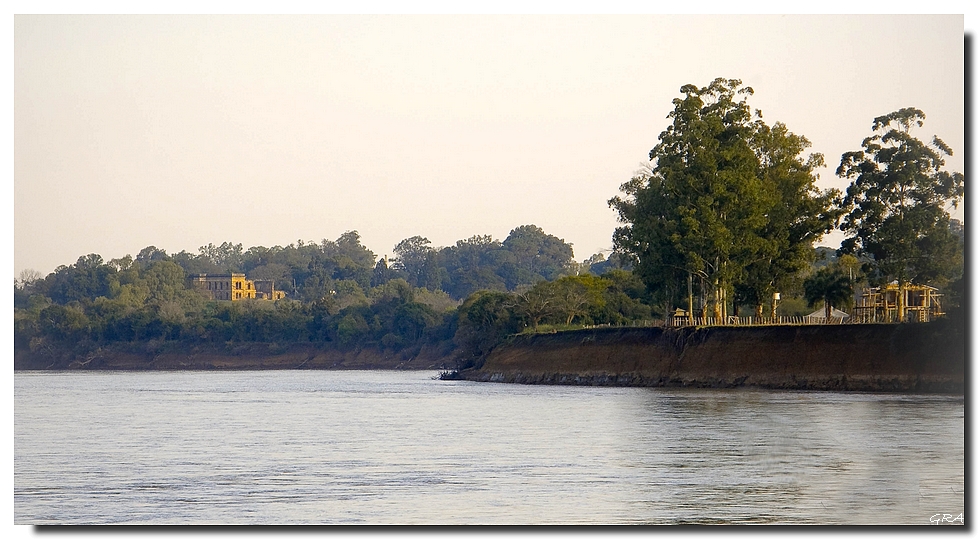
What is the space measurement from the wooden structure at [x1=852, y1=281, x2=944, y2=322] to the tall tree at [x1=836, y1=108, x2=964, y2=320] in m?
0.94

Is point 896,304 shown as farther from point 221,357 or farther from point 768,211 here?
point 221,357

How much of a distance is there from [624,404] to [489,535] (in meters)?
41.6

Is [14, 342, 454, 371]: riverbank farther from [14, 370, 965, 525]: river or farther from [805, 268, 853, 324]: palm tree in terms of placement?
[14, 370, 965, 525]: river

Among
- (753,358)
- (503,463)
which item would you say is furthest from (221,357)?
(503,463)

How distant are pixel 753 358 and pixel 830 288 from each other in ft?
48.5

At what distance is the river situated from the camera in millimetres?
27141

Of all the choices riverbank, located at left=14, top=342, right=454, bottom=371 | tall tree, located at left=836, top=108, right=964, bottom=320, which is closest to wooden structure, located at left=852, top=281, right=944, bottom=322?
tall tree, located at left=836, top=108, right=964, bottom=320

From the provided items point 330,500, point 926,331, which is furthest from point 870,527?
point 926,331

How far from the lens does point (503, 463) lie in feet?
120

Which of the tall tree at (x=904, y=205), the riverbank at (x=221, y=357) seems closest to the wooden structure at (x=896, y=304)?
the tall tree at (x=904, y=205)

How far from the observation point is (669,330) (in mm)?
89188

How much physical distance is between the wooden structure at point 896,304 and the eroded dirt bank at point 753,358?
368 inches

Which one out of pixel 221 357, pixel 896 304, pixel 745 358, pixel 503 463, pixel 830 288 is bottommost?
pixel 221 357

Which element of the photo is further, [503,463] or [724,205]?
[724,205]
